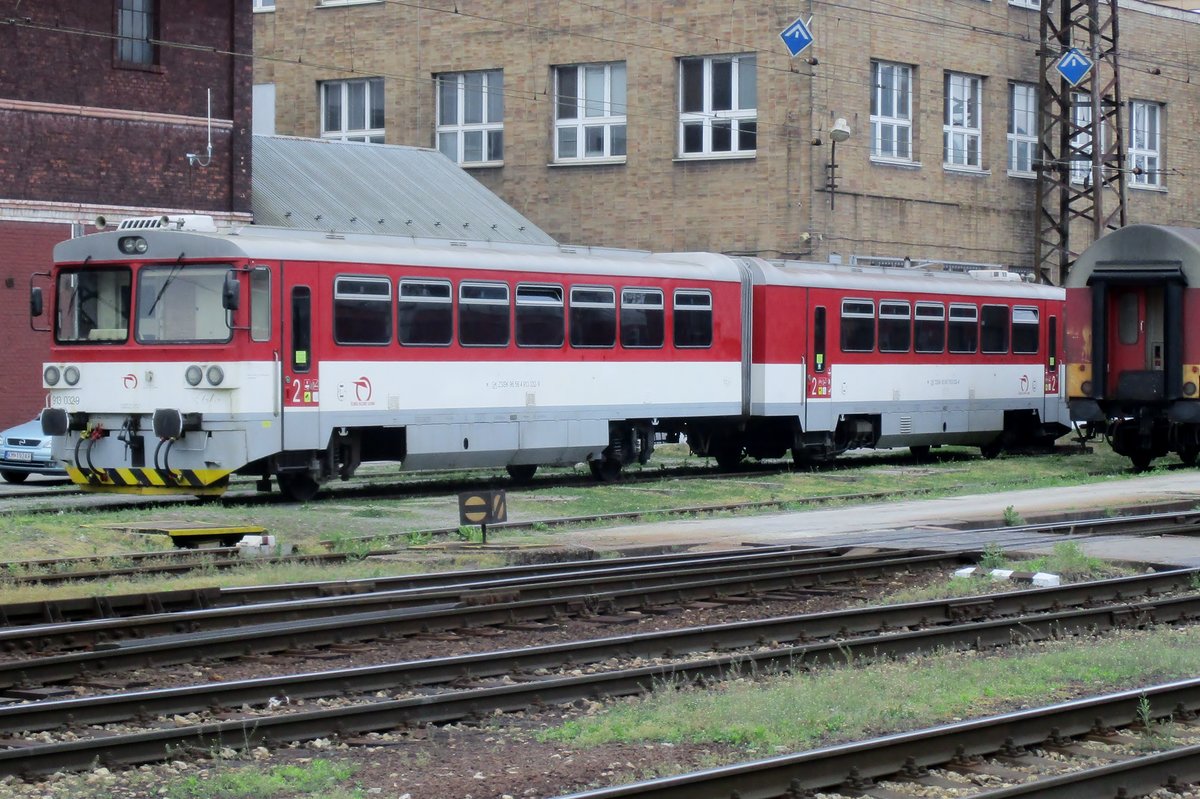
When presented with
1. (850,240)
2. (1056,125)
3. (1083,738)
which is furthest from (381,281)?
(1056,125)

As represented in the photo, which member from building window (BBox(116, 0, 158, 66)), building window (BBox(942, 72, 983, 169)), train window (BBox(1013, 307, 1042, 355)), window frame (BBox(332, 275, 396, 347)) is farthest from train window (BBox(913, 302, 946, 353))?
building window (BBox(116, 0, 158, 66))

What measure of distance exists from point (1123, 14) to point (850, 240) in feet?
38.8

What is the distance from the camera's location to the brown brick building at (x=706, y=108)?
40.0 metres

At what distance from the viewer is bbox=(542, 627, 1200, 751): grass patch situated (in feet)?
30.0

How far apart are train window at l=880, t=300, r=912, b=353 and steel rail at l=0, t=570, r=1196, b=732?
15.4 meters

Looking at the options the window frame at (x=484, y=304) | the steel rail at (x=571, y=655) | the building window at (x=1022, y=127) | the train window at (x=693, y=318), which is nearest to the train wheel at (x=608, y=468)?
the train window at (x=693, y=318)

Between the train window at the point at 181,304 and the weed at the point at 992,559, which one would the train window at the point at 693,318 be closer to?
the train window at the point at 181,304

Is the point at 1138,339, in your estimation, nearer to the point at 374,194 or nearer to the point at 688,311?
the point at 688,311

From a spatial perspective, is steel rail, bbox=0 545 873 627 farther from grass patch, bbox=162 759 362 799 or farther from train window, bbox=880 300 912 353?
train window, bbox=880 300 912 353

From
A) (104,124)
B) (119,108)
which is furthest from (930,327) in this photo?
(104,124)

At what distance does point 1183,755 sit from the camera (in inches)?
320

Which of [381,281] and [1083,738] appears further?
[381,281]

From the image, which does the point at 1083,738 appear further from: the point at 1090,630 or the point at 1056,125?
the point at 1056,125

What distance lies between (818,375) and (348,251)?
30.5 feet
